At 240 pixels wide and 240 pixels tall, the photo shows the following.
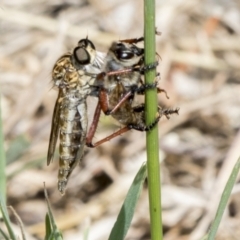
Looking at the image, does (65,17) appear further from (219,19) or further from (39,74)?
(219,19)

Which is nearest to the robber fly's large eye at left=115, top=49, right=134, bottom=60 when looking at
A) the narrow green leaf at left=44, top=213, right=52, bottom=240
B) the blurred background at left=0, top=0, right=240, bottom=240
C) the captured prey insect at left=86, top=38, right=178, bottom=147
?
the captured prey insect at left=86, top=38, right=178, bottom=147

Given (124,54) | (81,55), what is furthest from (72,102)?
(124,54)

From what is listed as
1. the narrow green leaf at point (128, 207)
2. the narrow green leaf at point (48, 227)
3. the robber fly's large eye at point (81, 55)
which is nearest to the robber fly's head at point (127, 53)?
the robber fly's large eye at point (81, 55)

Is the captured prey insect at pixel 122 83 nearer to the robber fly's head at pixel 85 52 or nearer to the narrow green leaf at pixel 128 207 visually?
the robber fly's head at pixel 85 52

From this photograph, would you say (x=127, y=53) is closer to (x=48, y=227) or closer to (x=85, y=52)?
(x=85, y=52)

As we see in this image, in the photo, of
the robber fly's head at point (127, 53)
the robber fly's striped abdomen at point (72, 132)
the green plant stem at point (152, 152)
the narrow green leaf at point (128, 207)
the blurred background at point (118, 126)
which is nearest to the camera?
the green plant stem at point (152, 152)

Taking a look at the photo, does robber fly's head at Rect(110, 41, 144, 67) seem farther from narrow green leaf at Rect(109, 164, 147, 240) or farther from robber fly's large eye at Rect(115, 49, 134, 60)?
narrow green leaf at Rect(109, 164, 147, 240)

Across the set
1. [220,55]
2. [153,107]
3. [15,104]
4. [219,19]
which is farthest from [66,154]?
[219,19]
